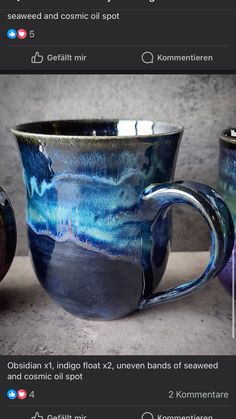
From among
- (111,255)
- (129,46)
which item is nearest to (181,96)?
(129,46)

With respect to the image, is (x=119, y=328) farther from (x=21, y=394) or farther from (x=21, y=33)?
(x=21, y=33)

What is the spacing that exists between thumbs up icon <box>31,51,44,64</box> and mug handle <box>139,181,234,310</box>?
0.58 feet

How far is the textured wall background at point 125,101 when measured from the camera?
22.4 inches

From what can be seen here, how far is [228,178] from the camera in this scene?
1.49 feet

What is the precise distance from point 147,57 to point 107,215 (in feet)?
0.57

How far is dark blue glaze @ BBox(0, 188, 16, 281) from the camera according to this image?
1.52 feet

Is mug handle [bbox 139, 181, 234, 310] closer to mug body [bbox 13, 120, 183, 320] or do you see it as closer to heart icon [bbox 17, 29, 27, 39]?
mug body [bbox 13, 120, 183, 320]

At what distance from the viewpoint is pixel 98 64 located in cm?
47

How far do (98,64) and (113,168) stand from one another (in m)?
0.14

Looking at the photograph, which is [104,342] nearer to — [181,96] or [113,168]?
[113,168]

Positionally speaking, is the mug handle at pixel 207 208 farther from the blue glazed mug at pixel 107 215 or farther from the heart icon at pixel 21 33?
the heart icon at pixel 21 33

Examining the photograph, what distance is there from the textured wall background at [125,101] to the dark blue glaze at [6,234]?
0.44 ft

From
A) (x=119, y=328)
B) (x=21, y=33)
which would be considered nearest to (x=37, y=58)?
(x=21, y=33)

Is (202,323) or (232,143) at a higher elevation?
(232,143)
